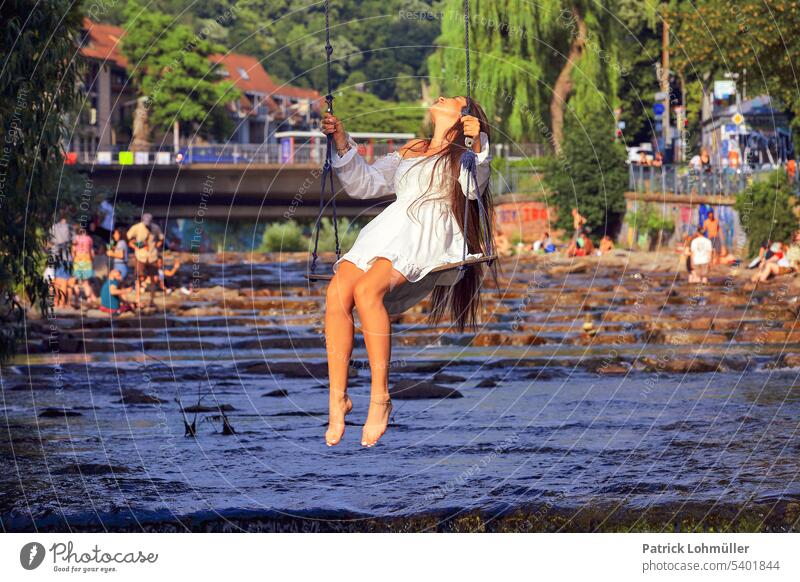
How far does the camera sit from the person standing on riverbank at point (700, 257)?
4912cm

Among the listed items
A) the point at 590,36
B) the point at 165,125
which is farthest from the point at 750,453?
the point at 165,125

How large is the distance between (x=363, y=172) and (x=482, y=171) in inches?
42.7

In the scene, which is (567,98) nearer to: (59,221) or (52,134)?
(59,221)

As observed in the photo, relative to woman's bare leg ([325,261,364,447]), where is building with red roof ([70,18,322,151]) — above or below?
above

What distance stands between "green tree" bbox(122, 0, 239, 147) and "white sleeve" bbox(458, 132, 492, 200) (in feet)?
305

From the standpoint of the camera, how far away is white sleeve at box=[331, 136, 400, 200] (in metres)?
13.6

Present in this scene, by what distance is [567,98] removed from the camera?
244 feet

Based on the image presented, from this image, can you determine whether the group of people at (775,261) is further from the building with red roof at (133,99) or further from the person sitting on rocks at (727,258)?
the building with red roof at (133,99)

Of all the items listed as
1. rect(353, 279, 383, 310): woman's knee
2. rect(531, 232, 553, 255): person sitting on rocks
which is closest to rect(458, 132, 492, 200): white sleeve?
rect(353, 279, 383, 310): woman's knee

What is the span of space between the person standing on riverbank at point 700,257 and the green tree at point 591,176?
13.6 meters

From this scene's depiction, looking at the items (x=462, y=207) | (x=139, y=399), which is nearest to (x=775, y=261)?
(x=139, y=399)

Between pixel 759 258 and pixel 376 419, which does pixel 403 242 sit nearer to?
pixel 376 419

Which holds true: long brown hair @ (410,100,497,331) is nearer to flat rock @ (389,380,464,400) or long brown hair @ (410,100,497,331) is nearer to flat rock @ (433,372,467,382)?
flat rock @ (389,380,464,400)
